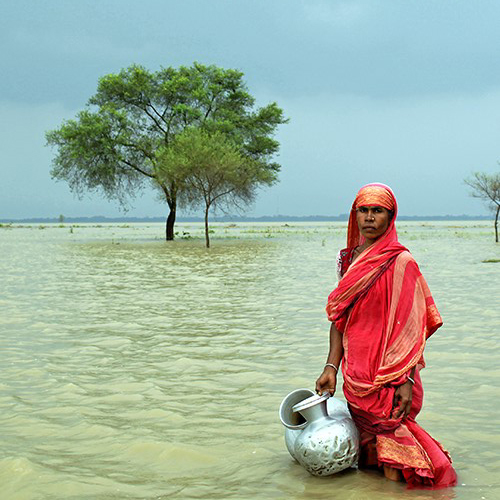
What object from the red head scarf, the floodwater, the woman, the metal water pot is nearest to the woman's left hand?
the woman

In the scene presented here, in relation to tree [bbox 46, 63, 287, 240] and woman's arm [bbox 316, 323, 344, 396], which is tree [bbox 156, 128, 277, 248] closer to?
tree [bbox 46, 63, 287, 240]

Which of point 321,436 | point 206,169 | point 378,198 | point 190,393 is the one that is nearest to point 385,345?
point 321,436

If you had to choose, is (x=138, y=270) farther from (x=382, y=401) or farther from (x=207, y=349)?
(x=382, y=401)

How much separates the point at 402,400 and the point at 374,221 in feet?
2.99

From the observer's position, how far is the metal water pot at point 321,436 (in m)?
3.21

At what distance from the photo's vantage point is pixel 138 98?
37.3 m

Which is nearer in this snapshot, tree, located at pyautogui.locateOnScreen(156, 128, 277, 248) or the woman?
the woman

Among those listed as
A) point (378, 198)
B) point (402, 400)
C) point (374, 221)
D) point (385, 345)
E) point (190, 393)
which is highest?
point (378, 198)

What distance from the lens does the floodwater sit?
3350mm

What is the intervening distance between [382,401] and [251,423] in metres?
1.43

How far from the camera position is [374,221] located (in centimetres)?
329

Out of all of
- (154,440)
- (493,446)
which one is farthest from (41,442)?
(493,446)

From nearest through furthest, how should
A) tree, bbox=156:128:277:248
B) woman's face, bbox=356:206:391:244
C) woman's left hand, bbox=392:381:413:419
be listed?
1. woman's left hand, bbox=392:381:413:419
2. woman's face, bbox=356:206:391:244
3. tree, bbox=156:128:277:248

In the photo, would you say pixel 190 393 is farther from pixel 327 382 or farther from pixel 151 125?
pixel 151 125
